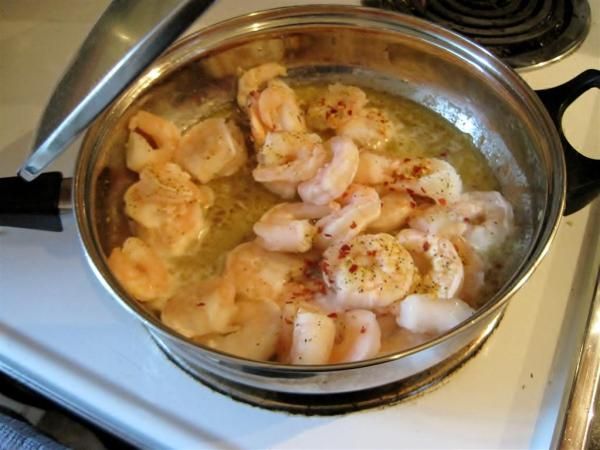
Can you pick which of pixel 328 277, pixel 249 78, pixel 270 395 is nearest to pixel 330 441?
pixel 270 395

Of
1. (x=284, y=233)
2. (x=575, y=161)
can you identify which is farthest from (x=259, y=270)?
(x=575, y=161)

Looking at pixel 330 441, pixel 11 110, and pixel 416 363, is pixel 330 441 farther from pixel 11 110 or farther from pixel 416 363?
pixel 11 110

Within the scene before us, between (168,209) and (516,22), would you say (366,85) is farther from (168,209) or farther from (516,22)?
(168,209)

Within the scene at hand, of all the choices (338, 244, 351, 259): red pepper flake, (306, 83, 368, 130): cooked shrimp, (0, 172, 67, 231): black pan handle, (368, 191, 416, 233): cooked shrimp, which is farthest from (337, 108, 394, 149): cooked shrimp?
(0, 172, 67, 231): black pan handle

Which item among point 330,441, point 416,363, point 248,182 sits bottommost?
point 330,441

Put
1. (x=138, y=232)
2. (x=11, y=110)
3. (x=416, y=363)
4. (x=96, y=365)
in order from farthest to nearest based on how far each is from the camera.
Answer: (x=11, y=110) < (x=138, y=232) < (x=96, y=365) < (x=416, y=363)

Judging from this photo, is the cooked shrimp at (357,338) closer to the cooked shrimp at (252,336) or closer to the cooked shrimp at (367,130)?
the cooked shrimp at (252,336)

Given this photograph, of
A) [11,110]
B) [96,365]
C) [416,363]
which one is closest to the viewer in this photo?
[416,363]
